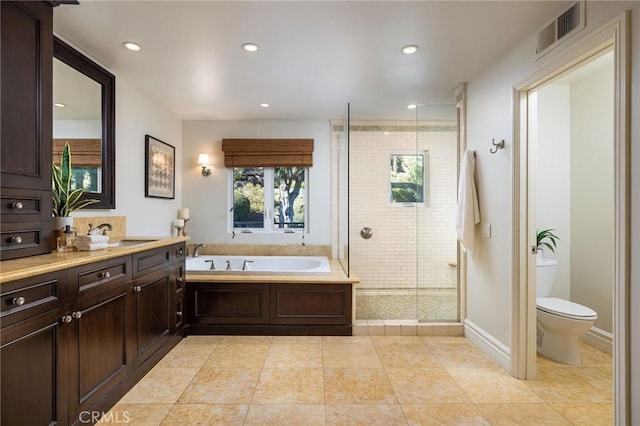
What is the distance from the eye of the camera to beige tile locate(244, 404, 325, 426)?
174 cm

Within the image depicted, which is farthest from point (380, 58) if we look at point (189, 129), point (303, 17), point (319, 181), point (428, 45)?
point (189, 129)

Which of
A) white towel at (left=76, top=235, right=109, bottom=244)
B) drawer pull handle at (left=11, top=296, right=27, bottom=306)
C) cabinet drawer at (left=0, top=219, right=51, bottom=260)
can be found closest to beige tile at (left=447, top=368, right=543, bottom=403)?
drawer pull handle at (left=11, top=296, right=27, bottom=306)

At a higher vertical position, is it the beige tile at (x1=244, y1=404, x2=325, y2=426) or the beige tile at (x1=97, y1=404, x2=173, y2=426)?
the beige tile at (x1=244, y1=404, x2=325, y2=426)

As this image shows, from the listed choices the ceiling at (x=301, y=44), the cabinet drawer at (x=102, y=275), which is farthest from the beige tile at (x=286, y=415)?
the ceiling at (x=301, y=44)

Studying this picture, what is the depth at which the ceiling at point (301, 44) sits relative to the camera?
1817 millimetres

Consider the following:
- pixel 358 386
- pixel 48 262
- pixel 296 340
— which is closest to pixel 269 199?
pixel 296 340

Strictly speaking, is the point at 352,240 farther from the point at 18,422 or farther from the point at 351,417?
the point at 18,422

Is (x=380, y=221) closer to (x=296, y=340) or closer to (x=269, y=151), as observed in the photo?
(x=269, y=151)

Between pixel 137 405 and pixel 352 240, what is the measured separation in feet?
9.75

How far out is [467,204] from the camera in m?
2.68

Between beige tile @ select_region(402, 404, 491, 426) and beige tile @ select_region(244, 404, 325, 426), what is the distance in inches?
20.3

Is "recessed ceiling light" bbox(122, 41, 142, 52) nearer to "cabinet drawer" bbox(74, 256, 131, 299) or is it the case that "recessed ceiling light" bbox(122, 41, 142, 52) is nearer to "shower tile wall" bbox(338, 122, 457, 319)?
"cabinet drawer" bbox(74, 256, 131, 299)

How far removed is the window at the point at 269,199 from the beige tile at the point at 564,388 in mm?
2876

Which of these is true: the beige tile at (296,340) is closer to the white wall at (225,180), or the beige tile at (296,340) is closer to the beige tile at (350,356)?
the beige tile at (350,356)
